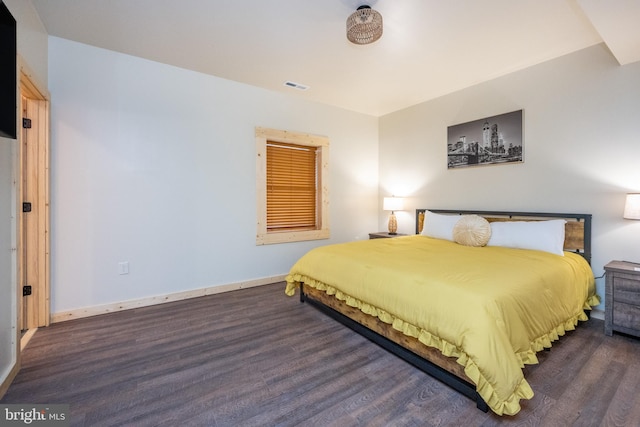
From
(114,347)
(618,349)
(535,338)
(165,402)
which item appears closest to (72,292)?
(114,347)

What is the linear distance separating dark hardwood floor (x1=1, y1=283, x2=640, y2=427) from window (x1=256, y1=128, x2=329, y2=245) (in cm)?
166

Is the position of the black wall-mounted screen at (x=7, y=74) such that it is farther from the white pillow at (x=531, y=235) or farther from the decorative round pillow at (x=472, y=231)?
the white pillow at (x=531, y=235)

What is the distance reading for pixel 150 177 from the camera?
3.12 m

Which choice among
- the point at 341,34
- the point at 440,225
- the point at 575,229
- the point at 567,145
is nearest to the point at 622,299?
the point at 575,229

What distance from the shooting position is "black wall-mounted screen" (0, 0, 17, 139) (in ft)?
4.57

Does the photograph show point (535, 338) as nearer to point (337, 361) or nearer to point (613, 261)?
point (337, 361)

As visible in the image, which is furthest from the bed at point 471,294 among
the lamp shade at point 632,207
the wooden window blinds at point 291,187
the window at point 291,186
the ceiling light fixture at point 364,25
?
the ceiling light fixture at point 364,25

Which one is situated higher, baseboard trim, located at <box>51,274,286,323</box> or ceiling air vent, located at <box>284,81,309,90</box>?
ceiling air vent, located at <box>284,81,309,90</box>

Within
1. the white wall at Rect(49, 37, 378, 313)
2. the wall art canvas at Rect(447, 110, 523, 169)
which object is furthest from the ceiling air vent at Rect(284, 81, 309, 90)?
the wall art canvas at Rect(447, 110, 523, 169)

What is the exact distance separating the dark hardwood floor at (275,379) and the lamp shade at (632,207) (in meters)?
1.04

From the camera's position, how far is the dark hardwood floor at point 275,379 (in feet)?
4.99

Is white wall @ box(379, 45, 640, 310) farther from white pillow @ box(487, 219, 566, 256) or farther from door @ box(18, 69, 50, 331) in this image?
door @ box(18, 69, 50, 331)

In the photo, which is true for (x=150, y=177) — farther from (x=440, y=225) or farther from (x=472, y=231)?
(x=472, y=231)

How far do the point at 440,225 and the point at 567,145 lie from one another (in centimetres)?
153
